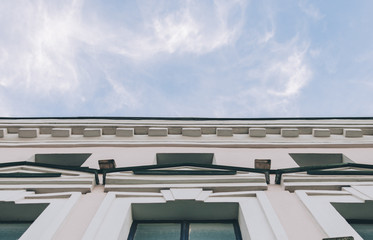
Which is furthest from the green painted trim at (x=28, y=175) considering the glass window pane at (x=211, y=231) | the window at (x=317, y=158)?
the window at (x=317, y=158)

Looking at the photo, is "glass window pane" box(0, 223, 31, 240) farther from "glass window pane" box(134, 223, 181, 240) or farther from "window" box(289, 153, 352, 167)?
"window" box(289, 153, 352, 167)

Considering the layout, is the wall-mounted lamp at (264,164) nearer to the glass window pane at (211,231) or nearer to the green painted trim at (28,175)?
the glass window pane at (211,231)

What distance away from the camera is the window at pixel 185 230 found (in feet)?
21.7

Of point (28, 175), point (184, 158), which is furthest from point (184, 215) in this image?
point (184, 158)

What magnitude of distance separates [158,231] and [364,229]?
12.7ft

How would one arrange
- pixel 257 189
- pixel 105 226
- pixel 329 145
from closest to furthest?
pixel 105 226
pixel 257 189
pixel 329 145

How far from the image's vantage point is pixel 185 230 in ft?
22.4

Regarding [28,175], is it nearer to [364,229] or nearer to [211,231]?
[211,231]

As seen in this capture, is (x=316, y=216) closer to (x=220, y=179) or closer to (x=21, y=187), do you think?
(x=220, y=179)

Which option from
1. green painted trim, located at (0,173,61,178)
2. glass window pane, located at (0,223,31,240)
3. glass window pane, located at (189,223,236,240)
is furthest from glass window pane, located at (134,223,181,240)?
green painted trim, located at (0,173,61,178)

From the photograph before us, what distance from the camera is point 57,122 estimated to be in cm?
1445

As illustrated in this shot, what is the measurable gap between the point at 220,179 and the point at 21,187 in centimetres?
440

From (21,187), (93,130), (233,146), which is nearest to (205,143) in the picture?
(233,146)

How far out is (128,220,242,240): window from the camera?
6.63m
